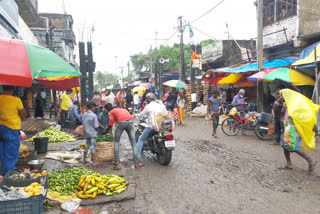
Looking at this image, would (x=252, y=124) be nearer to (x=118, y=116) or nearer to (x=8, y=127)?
(x=118, y=116)

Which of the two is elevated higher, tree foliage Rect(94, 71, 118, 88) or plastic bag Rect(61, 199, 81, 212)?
tree foliage Rect(94, 71, 118, 88)

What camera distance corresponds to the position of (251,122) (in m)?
10.6

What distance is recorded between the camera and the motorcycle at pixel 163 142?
6.16 meters

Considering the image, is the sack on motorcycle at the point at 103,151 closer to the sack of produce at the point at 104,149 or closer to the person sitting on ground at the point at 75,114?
the sack of produce at the point at 104,149

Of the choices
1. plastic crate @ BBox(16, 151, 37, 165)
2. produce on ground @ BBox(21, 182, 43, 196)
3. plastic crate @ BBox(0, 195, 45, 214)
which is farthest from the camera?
plastic crate @ BBox(16, 151, 37, 165)

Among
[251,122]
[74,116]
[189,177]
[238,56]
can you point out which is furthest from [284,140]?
[238,56]

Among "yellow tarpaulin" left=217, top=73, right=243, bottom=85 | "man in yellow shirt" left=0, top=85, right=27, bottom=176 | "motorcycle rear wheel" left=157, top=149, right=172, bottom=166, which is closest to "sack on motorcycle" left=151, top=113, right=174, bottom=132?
"motorcycle rear wheel" left=157, top=149, right=172, bottom=166

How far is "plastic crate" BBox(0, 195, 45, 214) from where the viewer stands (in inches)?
124

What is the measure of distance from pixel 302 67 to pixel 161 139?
7639mm

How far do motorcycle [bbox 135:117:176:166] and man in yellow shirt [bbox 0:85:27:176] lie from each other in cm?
304

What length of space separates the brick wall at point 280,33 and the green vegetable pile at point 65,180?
1389cm

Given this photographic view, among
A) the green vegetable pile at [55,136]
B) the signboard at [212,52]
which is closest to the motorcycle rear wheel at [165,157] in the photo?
the green vegetable pile at [55,136]

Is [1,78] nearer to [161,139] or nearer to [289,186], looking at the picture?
[161,139]

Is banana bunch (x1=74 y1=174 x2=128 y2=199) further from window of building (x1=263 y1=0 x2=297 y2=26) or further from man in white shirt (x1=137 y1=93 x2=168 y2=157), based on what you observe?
window of building (x1=263 y1=0 x2=297 y2=26)
